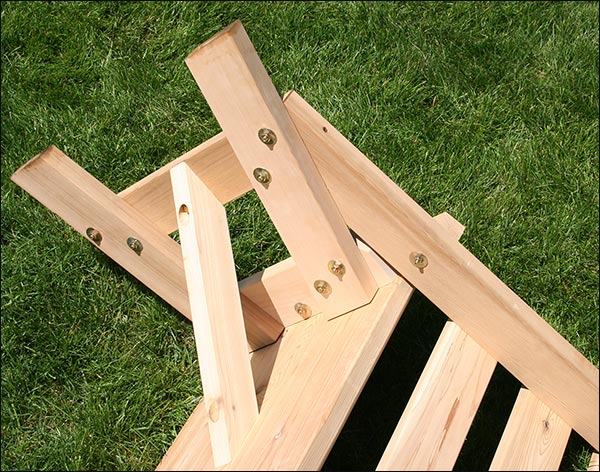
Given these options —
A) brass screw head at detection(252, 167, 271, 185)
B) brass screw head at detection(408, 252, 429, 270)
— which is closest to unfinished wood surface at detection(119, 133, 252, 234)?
brass screw head at detection(252, 167, 271, 185)

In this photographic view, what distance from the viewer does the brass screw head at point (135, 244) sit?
181 cm

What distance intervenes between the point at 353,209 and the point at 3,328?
975mm

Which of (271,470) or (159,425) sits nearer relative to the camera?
(271,470)

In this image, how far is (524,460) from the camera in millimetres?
1586

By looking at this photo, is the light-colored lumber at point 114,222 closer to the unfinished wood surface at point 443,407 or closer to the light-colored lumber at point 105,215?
the light-colored lumber at point 105,215

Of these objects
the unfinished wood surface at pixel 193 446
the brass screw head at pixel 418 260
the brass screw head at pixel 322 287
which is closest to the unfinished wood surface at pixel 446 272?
the brass screw head at pixel 418 260

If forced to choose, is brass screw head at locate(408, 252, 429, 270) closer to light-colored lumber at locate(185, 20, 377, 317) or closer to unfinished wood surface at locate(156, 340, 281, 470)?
light-colored lumber at locate(185, 20, 377, 317)

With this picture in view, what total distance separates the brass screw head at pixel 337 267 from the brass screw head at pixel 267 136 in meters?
0.24

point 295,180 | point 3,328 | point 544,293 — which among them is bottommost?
point 544,293

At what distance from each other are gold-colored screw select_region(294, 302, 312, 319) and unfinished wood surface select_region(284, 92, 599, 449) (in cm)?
19

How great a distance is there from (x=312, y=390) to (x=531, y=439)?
0.41 meters

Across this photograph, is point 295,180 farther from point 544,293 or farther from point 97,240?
point 544,293

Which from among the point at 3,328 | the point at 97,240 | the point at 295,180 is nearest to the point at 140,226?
the point at 97,240

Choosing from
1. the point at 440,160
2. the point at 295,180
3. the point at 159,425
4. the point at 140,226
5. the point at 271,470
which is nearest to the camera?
the point at 271,470
